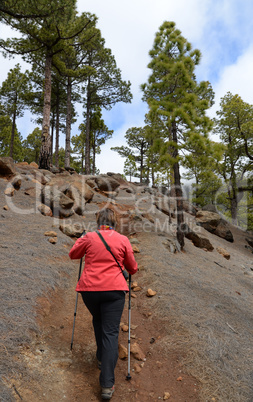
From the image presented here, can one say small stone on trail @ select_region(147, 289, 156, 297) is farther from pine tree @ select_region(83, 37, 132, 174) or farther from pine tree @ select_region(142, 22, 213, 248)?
pine tree @ select_region(83, 37, 132, 174)

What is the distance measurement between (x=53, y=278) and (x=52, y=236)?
232 cm

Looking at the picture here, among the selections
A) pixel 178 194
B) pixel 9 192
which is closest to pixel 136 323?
pixel 178 194

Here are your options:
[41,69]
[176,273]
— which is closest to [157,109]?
[176,273]

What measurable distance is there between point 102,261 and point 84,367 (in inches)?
66.4

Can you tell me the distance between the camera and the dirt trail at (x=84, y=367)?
2.83 meters

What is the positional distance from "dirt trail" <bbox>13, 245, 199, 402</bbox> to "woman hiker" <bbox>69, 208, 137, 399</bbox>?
1.42 ft

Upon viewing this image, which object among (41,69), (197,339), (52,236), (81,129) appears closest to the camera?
(197,339)

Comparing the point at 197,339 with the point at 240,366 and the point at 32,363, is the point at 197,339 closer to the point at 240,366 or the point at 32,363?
the point at 240,366

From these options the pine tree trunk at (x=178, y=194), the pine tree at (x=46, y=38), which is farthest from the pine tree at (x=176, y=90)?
the pine tree at (x=46, y=38)

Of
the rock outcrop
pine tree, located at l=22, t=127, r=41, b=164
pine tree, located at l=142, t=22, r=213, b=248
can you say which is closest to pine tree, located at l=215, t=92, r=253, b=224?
the rock outcrop

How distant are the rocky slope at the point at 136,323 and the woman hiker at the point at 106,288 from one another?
0.54m

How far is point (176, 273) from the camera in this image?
22.4ft

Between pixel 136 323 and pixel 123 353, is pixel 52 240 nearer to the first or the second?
pixel 136 323

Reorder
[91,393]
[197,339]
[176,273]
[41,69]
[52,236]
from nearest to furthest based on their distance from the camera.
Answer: [91,393]
[197,339]
[176,273]
[52,236]
[41,69]
